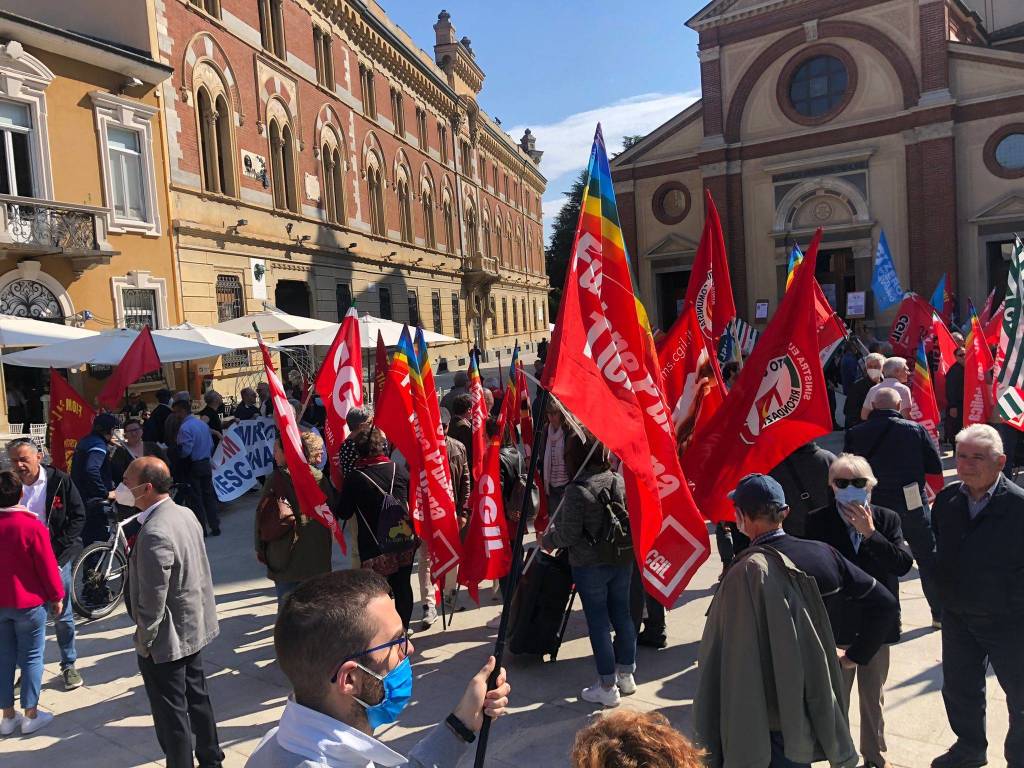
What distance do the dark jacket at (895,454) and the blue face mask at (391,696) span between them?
4.53 m

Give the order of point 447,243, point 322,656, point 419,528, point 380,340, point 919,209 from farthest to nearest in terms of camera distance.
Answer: point 447,243 → point 919,209 → point 380,340 → point 419,528 → point 322,656

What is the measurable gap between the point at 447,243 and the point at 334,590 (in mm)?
37926

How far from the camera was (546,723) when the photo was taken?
4.71 metres

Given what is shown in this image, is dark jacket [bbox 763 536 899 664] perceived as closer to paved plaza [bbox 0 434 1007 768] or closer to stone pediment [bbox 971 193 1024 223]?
paved plaza [bbox 0 434 1007 768]

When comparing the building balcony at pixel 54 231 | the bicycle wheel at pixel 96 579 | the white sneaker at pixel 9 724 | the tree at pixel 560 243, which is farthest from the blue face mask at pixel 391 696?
the tree at pixel 560 243

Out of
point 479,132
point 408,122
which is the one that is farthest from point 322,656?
point 479,132

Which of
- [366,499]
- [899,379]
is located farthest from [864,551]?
[899,379]

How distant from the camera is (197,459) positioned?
9906 millimetres

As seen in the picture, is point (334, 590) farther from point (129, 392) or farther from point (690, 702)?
point (129, 392)

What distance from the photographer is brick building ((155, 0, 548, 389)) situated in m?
19.6

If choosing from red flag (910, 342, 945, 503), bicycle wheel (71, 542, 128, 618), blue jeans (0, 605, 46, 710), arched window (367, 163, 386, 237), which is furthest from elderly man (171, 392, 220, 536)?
arched window (367, 163, 386, 237)

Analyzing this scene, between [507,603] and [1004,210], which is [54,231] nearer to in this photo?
[507,603]

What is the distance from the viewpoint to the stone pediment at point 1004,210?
2512cm

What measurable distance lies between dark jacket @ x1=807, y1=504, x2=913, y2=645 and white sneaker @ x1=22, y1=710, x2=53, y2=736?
16.3ft
